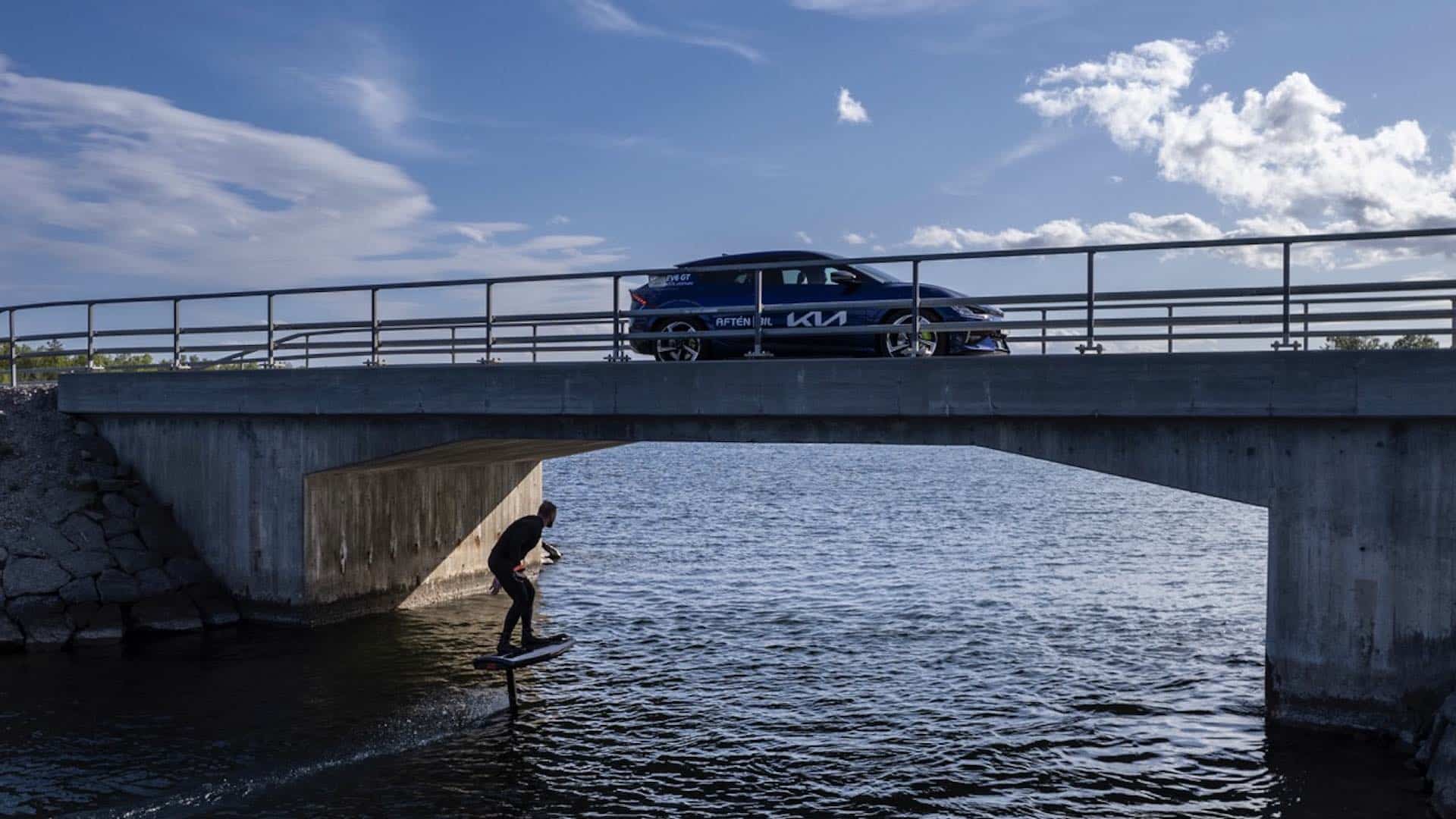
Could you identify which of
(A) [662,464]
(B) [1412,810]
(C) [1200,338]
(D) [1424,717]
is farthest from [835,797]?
(A) [662,464]

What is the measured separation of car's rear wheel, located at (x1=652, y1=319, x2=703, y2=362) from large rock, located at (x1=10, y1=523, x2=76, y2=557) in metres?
9.63

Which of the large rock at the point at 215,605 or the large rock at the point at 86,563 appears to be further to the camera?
the large rock at the point at 215,605

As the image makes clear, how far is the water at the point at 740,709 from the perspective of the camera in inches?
432

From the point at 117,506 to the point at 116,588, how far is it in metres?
1.68

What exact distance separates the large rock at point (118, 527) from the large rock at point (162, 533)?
0.32ft

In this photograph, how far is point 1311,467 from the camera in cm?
1199

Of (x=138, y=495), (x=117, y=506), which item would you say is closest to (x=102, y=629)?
(x=117, y=506)

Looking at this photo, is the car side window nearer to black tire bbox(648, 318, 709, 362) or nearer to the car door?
the car door

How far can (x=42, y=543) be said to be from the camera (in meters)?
18.0

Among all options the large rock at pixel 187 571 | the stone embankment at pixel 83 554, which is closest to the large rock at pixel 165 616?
the stone embankment at pixel 83 554

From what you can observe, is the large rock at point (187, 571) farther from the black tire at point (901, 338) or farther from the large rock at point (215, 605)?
the black tire at point (901, 338)

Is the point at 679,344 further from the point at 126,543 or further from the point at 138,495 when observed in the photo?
the point at 138,495

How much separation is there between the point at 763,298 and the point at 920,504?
24816 millimetres

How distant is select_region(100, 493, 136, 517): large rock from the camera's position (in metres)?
18.9
